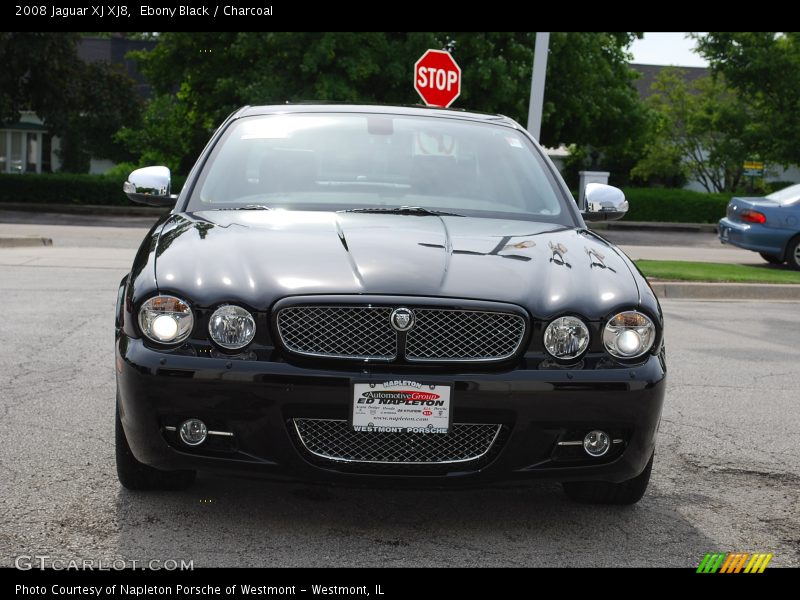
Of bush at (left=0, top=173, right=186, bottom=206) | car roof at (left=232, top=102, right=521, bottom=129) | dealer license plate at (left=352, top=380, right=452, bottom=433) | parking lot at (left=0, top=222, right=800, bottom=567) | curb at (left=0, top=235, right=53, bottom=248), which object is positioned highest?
car roof at (left=232, top=102, right=521, bottom=129)

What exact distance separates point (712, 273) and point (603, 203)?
8.66 meters

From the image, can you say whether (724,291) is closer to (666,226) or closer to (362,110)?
(362,110)

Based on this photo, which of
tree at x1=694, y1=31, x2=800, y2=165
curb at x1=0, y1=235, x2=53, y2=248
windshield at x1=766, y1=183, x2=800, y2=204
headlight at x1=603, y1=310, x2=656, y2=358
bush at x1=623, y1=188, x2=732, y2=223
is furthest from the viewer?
bush at x1=623, y1=188, x2=732, y2=223

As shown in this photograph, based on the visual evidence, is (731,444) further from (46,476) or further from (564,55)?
(564,55)

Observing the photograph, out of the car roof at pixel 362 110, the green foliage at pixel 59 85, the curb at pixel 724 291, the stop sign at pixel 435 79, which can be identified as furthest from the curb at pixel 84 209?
the car roof at pixel 362 110

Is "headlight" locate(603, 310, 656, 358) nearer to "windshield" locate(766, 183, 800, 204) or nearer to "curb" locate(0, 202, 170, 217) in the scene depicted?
"windshield" locate(766, 183, 800, 204)

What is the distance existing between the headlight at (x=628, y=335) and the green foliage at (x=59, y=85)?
30413mm

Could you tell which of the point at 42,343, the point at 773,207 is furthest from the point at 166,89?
the point at 42,343

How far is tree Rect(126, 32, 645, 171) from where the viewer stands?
92.8 ft

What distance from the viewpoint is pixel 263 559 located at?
3697 millimetres

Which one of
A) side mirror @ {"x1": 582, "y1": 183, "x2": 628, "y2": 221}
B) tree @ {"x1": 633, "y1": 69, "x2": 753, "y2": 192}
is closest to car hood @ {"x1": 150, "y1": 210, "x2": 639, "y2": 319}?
side mirror @ {"x1": 582, "y1": 183, "x2": 628, "y2": 221}

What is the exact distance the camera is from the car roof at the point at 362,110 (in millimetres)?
5590

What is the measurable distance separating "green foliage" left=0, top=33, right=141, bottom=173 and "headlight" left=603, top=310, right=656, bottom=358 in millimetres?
30413

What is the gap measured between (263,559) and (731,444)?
280cm
